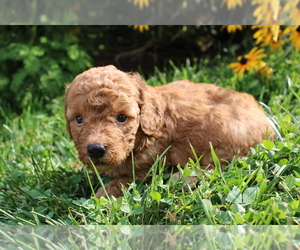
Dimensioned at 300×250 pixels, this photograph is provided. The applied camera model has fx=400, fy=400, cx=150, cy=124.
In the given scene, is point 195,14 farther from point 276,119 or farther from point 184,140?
point 184,140

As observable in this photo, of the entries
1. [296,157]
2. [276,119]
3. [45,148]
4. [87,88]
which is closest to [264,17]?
[276,119]

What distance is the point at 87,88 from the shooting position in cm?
289

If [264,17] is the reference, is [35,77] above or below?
below

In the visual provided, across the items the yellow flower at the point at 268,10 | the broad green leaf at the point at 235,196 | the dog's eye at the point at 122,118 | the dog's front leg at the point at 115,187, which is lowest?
the dog's front leg at the point at 115,187

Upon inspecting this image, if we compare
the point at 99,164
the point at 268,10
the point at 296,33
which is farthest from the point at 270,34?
the point at 99,164

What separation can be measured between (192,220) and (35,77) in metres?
3.73

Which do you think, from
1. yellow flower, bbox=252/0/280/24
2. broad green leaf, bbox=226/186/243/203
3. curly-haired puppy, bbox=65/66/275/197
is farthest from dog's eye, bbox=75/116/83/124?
yellow flower, bbox=252/0/280/24

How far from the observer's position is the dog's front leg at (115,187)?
322cm

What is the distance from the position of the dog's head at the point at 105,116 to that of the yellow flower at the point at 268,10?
178 cm

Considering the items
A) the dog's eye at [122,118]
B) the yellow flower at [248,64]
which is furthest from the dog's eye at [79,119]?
the yellow flower at [248,64]

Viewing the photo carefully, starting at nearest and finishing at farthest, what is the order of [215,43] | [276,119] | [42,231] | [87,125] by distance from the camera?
[42,231]
[87,125]
[276,119]
[215,43]

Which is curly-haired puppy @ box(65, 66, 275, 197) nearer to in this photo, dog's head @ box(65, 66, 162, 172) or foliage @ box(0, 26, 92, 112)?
dog's head @ box(65, 66, 162, 172)

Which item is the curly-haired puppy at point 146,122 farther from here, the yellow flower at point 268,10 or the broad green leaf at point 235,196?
the yellow flower at point 268,10

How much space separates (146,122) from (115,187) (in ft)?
1.99
